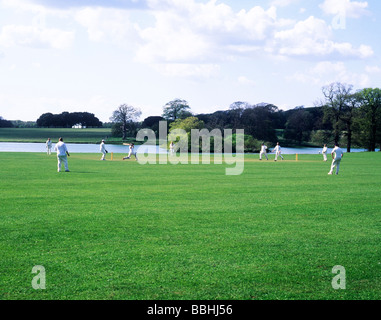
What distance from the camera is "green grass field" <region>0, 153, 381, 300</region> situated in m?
6.58

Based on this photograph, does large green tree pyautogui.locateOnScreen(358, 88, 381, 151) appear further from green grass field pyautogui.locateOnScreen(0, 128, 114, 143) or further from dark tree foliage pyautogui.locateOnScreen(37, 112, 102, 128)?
dark tree foliage pyautogui.locateOnScreen(37, 112, 102, 128)

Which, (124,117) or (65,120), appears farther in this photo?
(65,120)

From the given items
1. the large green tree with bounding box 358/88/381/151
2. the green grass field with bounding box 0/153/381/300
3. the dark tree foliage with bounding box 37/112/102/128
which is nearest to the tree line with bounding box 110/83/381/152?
the large green tree with bounding box 358/88/381/151

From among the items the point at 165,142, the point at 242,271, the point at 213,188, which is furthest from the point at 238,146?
the point at 242,271

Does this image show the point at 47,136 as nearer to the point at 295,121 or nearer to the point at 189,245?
the point at 295,121

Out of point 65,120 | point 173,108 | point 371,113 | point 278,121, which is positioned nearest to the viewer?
point 371,113

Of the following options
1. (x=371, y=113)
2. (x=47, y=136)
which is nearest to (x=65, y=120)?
(x=47, y=136)

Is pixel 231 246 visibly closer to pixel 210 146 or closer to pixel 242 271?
pixel 242 271

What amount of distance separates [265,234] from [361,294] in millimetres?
3607

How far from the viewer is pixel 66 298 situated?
20.1 ft

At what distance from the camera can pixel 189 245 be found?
8867 millimetres

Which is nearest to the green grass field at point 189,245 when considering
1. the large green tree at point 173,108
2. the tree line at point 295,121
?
the tree line at point 295,121

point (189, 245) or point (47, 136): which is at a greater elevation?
point (47, 136)

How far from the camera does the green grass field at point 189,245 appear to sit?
6582mm
